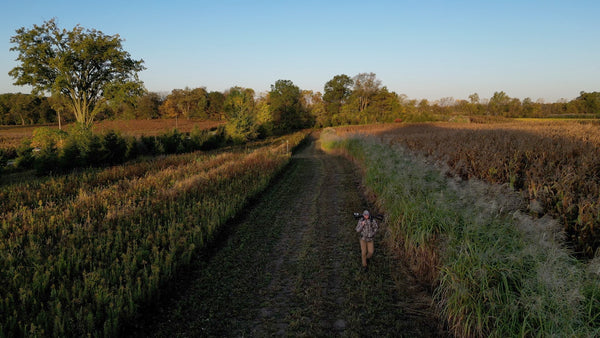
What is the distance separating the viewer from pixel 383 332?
4.23 meters

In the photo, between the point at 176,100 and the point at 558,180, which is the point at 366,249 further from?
the point at 176,100

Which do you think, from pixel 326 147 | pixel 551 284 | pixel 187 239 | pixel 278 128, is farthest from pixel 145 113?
pixel 551 284

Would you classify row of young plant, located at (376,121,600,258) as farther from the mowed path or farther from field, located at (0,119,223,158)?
field, located at (0,119,223,158)

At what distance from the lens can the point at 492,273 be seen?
394 centimetres

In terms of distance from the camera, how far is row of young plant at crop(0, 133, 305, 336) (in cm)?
388

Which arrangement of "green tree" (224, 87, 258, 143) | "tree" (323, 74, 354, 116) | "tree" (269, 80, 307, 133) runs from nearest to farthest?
"green tree" (224, 87, 258, 143) < "tree" (269, 80, 307, 133) < "tree" (323, 74, 354, 116)

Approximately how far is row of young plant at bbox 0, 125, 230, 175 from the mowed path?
47.8ft

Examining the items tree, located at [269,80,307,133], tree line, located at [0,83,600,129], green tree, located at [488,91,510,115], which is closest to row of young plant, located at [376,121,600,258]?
tree line, located at [0,83,600,129]

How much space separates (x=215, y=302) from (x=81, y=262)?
261 centimetres

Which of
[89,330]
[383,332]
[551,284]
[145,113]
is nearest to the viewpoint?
[551,284]

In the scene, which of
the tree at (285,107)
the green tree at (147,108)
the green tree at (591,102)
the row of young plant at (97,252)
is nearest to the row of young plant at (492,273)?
the row of young plant at (97,252)

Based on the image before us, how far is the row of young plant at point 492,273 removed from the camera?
3.06 metres

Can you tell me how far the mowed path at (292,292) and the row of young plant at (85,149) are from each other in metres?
14.6

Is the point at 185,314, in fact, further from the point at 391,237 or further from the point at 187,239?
the point at 391,237
